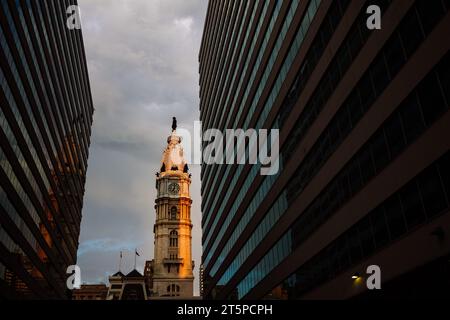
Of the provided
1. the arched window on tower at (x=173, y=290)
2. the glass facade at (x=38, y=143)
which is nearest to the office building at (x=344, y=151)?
the glass facade at (x=38, y=143)

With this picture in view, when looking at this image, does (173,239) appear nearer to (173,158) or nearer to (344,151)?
(173,158)

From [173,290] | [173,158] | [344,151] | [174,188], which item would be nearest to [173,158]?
[173,158]

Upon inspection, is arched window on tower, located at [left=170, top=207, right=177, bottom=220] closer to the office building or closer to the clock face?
the clock face

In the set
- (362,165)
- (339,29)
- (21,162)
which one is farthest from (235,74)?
(362,165)

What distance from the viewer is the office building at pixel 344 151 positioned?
761 inches

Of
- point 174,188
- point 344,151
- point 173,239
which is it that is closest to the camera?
point 344,151

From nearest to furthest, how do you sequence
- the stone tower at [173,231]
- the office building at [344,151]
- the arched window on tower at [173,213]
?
the office building at [344,151] < the stone tower at [173,231] < the arched window on tower at [173,213]

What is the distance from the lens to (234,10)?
5806 centimetres

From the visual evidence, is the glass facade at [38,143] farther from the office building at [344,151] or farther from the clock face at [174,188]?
the clock face at [174,188]

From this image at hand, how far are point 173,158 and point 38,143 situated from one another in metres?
131

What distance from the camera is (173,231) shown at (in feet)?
540

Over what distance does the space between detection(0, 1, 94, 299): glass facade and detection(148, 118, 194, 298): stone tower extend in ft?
258

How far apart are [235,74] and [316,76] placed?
26.4m

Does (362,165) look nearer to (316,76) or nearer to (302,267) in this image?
(316,76)
